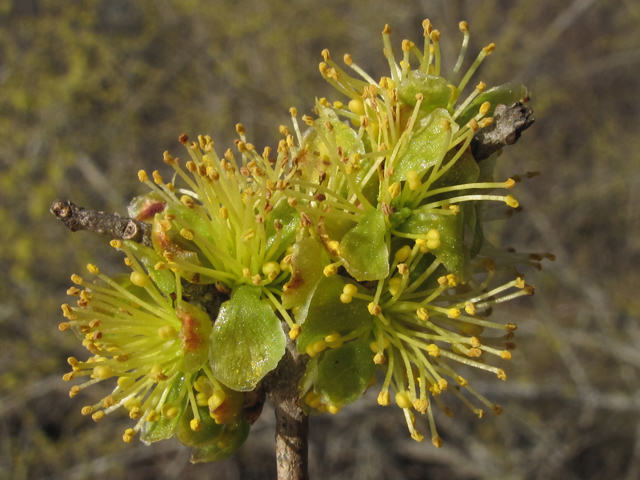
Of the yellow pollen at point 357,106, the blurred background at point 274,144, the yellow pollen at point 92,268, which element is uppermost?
the yellow pollen at point 357,106

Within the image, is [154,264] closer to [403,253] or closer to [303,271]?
[303,271]

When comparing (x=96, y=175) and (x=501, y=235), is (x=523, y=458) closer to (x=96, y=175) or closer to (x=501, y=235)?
(x=501, y=235)

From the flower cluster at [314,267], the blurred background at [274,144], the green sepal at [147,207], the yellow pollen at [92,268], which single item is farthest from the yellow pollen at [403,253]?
the blurred background at [274,144]

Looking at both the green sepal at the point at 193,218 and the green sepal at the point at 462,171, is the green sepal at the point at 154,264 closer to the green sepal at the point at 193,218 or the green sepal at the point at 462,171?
the green sepal at the point at 193,218

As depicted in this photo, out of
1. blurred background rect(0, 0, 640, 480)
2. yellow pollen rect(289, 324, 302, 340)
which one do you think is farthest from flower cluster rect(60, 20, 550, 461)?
blurred background rect(0, 0, 640, 480)

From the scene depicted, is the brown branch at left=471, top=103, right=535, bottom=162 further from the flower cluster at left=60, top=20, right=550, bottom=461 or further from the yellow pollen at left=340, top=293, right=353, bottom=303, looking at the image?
the yellow pollen at left=340, top=293, right=353, bottom=303
